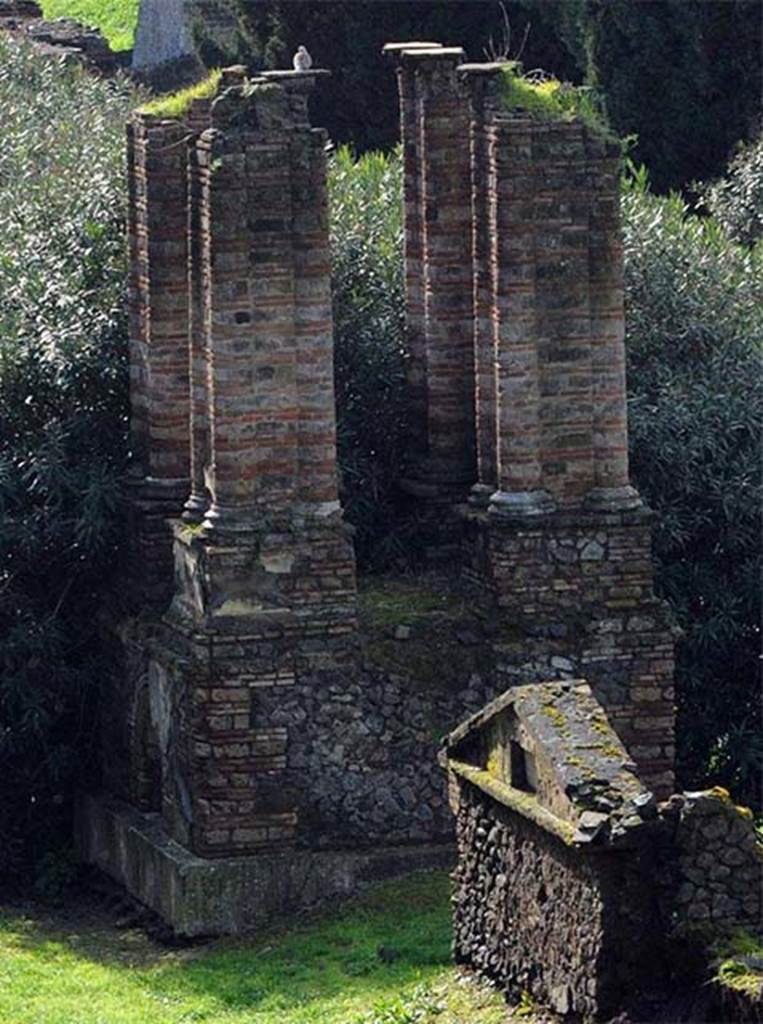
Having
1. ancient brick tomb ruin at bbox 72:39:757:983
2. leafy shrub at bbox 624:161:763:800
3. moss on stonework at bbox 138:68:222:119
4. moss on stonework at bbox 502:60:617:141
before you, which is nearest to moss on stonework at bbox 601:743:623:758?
ancient brick tomb ruin at bbox 72:39:757:983

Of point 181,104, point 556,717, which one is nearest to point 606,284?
point 181,104

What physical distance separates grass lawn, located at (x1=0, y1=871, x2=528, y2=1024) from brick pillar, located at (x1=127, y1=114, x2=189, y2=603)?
2.19 meters

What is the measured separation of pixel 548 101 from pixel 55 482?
3.51 metres

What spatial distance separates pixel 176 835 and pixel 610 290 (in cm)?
367

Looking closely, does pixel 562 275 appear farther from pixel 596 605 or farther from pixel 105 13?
pixel 105 13

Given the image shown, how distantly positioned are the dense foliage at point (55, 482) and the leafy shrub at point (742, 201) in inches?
262

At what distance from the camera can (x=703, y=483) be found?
2088 cm

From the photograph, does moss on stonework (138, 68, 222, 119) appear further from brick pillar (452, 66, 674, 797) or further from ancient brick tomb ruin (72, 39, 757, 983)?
brick pillar (452, 66, 674, 797)

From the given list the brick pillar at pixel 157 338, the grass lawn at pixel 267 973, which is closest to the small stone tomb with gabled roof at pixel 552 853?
the grass lawn at pixel 267 973

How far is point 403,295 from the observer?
68.7ft

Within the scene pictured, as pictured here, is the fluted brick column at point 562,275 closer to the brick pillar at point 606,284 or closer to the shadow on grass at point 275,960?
the brick pillar at point 606,284

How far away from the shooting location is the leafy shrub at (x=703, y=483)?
20.5m

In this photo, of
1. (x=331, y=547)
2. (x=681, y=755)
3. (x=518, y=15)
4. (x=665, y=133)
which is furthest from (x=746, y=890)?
(x=518, y=15)

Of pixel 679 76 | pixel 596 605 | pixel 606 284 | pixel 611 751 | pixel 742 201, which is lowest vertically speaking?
pixel 611 751
